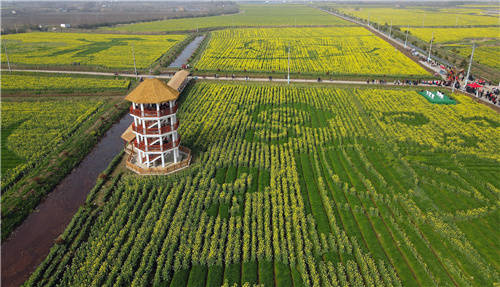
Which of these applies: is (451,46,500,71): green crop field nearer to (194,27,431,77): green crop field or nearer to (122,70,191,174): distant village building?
(194,27,431,77): green crop field

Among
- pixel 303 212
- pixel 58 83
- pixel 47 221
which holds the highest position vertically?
pixel 58 83

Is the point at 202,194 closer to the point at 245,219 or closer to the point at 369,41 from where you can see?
the point at 245,219

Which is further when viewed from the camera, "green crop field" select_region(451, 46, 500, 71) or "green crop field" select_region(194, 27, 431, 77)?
"green crop field" select_region(451, 46, 500, 71)

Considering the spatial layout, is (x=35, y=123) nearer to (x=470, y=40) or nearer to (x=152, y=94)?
(x=152, y=94)

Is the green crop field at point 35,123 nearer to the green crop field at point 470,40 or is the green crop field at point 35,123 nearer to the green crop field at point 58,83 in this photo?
the green crop field at point 58,83

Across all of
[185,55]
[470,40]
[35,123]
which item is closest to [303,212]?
[35,123]

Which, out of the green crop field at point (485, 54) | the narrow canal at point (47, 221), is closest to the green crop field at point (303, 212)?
the narrow canal at point (47, 221)

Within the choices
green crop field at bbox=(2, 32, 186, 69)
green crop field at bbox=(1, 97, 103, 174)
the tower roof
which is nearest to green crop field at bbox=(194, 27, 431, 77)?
green crop field at bbox=(2, 32, 186, 69)
